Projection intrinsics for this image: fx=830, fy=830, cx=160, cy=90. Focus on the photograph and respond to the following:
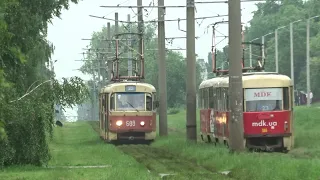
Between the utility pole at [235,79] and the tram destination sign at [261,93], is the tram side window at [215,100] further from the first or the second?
the utility pole at [235,79]

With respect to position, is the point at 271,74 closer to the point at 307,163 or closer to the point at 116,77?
the point at 307,163

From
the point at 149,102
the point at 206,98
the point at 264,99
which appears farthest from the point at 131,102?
the point at 264,99

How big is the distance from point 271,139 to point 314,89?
80.2 m

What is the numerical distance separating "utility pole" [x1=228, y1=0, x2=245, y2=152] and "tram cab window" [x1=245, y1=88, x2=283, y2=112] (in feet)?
11.2

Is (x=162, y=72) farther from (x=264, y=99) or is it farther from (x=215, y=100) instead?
(x=264, y=99)

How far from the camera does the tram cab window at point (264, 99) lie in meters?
29.2

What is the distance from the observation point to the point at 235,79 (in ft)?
84.2

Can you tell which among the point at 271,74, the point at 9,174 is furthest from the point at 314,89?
the point at 9,174

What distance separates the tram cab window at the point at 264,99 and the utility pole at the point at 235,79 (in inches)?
135

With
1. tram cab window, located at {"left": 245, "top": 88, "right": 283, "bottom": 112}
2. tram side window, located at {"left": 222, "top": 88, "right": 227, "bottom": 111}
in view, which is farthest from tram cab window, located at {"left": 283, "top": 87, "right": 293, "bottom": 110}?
tram side window, located at {"left": 222, "top": 88, "right": 227, "bottom": 111}

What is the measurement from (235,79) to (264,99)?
12.8 feet

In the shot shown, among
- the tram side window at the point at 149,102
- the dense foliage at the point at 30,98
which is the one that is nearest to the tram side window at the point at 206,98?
the tram side window at the point at 149,102

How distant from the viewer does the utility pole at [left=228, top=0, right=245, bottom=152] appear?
25.4 metres

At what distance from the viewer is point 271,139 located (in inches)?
1173
